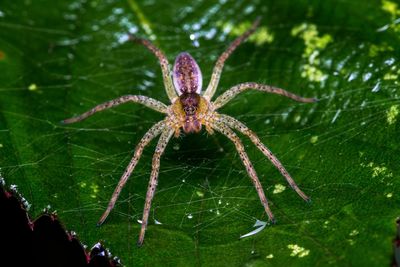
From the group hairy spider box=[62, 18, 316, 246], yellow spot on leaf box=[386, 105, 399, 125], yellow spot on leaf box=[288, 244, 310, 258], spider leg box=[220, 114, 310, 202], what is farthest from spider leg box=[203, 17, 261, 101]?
yellow spot on leaf box=[288, 244, 310, 258]

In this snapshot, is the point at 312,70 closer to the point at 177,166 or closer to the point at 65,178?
the point at 177,166

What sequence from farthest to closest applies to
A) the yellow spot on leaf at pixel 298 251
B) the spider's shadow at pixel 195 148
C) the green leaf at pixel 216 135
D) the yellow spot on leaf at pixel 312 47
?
the yellow spot on leaf at pixel 312 47 < the spider's shadow at pixel 195 148 < the green leaf at pixel 216 135 < the yellow spot on leaf at pixel 298 251

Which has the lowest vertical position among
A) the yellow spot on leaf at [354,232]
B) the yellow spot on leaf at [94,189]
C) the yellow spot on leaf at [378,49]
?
the yellow spot on leaf at [354,232]

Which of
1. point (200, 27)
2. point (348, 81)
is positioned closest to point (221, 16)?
point (200, 27)

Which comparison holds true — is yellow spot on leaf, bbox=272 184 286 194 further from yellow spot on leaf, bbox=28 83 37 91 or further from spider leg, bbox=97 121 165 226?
yellow spot on leaf, bbox=28 83 37 91

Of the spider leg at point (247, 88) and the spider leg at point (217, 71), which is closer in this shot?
the spider leg at point (247, 88)

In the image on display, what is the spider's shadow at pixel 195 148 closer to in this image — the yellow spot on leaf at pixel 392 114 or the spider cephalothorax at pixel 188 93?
the spider cephalothorax at pixel 188 93

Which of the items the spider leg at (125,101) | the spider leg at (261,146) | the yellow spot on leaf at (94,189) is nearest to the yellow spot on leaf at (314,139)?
the spider leg at (261,146)

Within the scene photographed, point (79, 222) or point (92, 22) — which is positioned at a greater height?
point (92, 22)

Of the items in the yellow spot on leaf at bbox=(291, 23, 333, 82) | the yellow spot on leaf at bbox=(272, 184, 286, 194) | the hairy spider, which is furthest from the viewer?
the yellow spot on leaf at bbox=(291, 23, 333, 82)
